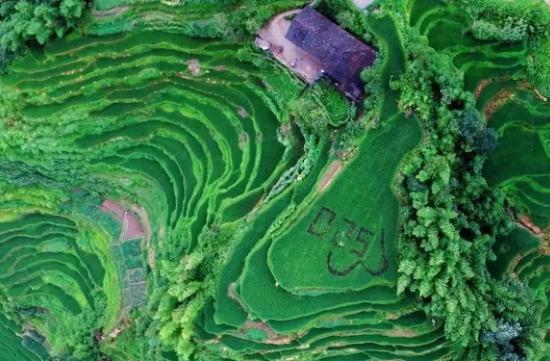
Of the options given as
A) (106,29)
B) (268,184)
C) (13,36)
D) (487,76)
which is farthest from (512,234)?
(13,36)

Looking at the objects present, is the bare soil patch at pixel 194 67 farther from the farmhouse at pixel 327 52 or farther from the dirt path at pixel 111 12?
the farmhouse at pixel 327 52

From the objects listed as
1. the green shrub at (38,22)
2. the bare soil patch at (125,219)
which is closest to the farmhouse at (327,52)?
the green shrub at (38,22)

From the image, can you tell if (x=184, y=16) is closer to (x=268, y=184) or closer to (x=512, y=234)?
(x=268, y=184)

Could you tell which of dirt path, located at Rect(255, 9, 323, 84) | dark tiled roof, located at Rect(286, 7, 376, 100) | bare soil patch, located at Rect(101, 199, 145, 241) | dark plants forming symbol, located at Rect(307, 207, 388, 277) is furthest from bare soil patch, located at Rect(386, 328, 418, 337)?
bare soil patch, located at Rect(101, 199, 145, 241)

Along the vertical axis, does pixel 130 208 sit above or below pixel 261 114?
below

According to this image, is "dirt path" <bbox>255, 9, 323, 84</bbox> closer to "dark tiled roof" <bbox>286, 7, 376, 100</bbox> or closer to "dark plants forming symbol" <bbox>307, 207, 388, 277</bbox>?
"dark tiled roof" <bbox>286, 7, 376, 100</bbox>

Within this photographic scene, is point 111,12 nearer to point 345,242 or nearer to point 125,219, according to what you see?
point 125,219
